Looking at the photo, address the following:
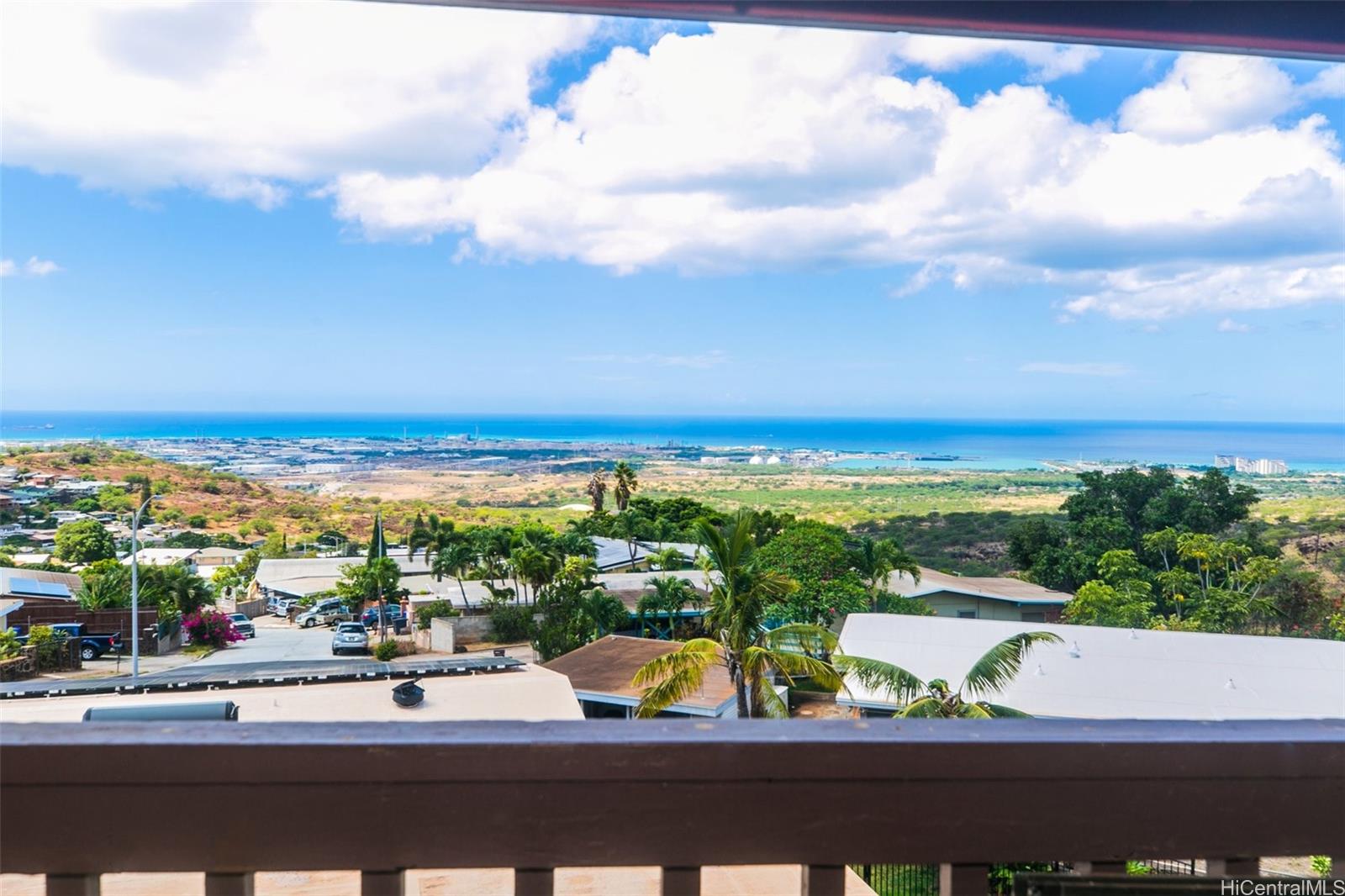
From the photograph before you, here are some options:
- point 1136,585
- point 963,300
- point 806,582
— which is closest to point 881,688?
point 806,582

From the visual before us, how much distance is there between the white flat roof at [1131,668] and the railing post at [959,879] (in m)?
7.61

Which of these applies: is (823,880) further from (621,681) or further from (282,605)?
(282,605)

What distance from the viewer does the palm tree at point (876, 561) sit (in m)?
16.2

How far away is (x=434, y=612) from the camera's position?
17.6 metres

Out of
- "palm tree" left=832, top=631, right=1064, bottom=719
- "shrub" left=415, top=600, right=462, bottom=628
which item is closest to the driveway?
"shrub" left=415, top=600, right=462, bottom=628

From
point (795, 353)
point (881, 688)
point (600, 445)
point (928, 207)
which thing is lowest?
point (881, 688)

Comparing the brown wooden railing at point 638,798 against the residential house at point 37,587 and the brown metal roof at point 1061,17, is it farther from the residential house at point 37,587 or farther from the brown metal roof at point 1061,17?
the residential house at point 37,587

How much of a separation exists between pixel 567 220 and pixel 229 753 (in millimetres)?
23195

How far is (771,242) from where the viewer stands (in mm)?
24234

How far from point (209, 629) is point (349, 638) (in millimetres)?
2414

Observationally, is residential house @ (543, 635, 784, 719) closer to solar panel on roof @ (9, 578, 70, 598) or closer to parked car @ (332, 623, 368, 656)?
parked car @ (332, 623, 368, 656)

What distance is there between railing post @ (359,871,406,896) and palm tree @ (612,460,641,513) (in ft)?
74.5

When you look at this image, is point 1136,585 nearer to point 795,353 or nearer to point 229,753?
point 229,753

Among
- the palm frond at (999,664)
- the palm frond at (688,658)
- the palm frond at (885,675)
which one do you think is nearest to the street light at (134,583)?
the palm frond at (688,658)
